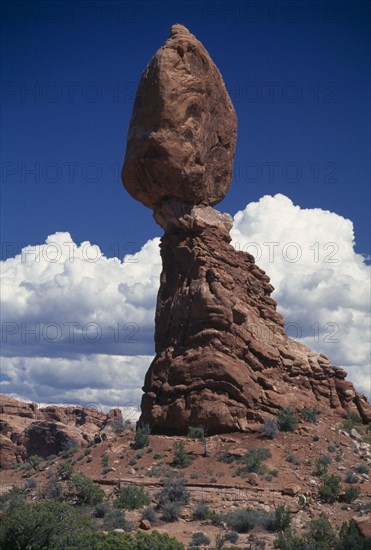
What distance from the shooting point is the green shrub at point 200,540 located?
25.2 metres

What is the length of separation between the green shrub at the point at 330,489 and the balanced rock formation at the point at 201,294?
5.12 meters

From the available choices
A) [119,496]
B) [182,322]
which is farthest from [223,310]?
[119,496]

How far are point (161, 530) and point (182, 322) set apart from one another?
12246mm

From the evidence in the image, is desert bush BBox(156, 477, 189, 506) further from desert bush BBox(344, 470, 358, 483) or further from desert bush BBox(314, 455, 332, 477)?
desert bush BBox(344, 470, 358, 483)

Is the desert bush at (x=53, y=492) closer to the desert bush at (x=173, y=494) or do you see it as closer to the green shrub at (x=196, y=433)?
the desert bush at (x=173, y=494)

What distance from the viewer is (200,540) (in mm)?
25375

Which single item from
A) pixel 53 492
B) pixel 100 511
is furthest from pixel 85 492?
Result: pixel 53 492

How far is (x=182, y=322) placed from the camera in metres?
37.3

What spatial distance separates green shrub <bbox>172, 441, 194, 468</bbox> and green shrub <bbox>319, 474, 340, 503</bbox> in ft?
18.5

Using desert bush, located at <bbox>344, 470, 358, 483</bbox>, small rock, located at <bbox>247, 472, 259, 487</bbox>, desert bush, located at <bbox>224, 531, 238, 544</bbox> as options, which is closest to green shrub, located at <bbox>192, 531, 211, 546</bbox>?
desert bush, located at <bbox>224, 531, 238, 544</bbox>

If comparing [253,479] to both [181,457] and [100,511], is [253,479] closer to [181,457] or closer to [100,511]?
[181,457]

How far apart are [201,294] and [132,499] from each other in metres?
11.1

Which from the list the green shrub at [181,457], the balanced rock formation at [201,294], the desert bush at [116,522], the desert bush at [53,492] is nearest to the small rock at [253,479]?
the green shrub at [181,457]

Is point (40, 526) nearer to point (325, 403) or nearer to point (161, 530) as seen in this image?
point (161, 530)
